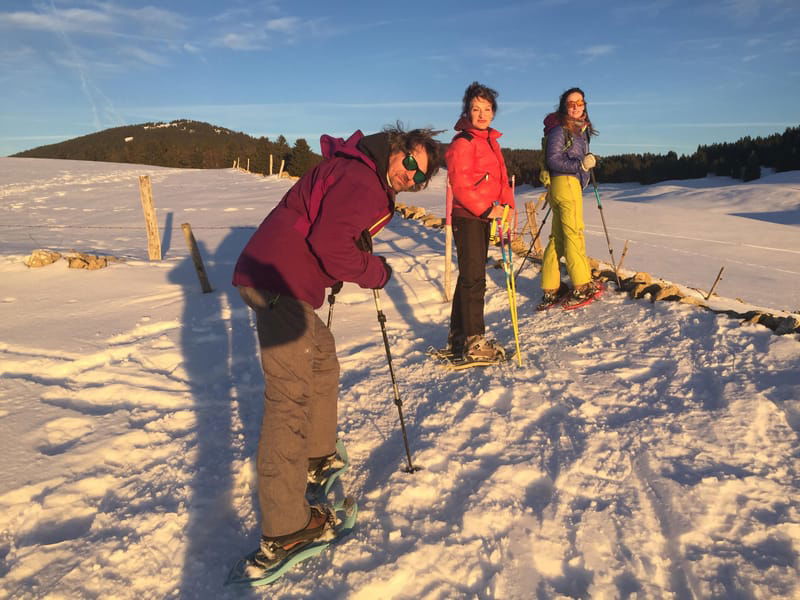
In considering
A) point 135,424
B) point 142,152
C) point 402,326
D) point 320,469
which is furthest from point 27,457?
point 142,152

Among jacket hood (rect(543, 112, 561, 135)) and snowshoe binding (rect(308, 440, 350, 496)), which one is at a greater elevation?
jacket hood (rect(543, 112, 561, 135))

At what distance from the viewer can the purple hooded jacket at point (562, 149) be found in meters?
4.80

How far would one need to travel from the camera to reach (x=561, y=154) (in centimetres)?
482

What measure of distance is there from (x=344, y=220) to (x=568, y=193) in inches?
138

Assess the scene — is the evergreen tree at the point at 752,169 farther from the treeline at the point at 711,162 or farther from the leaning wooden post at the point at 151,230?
the leaning wooden post at the point at 151,230

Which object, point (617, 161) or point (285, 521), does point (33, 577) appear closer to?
point (285, 521)

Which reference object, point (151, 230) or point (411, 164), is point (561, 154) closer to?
point (411, 164)

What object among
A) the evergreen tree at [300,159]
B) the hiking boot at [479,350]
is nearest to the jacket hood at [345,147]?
the hiking boot at [479,350]

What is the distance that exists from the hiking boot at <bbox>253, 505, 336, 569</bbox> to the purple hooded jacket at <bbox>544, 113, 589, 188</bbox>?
3880 mm

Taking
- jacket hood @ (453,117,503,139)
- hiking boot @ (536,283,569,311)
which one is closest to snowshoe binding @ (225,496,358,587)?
jacket hood @ (453,117,503,139)

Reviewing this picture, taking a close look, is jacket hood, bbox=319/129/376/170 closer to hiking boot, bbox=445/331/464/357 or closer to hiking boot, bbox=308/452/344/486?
hiking boot, bbox=308/452/344/486

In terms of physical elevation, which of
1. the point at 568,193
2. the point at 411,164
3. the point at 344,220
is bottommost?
the point at 344,220

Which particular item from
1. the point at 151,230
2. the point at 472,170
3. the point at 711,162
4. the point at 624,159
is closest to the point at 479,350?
the point at 472,170

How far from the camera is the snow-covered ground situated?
85.3 inches
